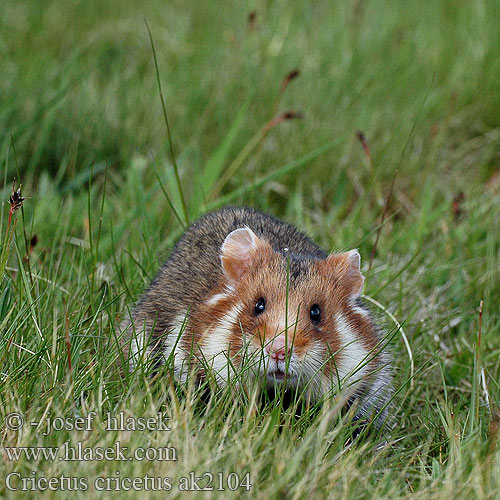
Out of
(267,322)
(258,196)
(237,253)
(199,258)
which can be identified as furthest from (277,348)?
(258,196)

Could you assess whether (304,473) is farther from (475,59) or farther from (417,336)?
(475,59)

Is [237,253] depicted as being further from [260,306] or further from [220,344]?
[220,344]

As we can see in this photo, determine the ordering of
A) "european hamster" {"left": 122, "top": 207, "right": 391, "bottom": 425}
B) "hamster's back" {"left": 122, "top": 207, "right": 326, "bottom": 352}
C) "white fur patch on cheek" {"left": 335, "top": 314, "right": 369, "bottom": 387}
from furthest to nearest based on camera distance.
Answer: "hamster's back" {"left": 122, "top": 207, "right": 326, "bottom": 352} < "white fur patch on cheek" {"left": 335, "top": 314, "right": 369, "bottom": 387} < "european hamster" {"left": 122, "top": 207, "right": 391, "bottom": 425}

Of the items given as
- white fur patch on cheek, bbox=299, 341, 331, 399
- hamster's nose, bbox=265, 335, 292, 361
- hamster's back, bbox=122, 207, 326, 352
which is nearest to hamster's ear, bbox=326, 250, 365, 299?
hamster's back, bbox=122, 207, 326, 352

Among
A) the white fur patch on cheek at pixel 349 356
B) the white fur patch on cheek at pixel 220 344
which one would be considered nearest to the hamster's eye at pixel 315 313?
the white fur patch on cheek at pixel 349 356

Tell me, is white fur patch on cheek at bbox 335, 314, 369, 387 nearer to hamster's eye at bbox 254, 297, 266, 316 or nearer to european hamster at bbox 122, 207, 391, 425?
european hamster at bbox 122, 207, 391, 425

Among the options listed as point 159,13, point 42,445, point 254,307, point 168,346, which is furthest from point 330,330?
point 159,13

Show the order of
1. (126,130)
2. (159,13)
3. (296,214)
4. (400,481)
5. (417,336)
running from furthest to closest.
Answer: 1. (159,13)
2. (126,130)
3. (296,214)
4. (417,336)
5. (400,481)
